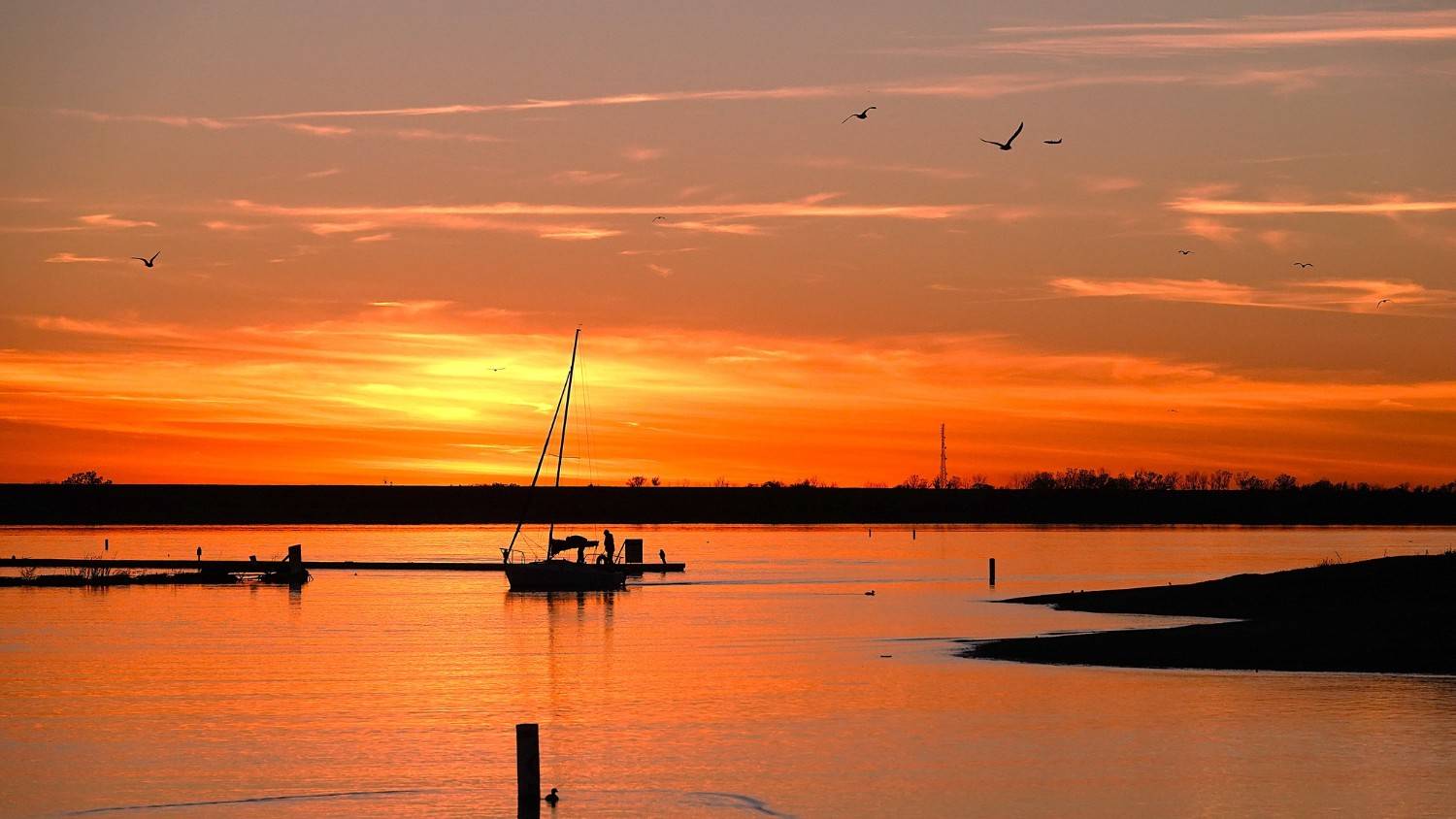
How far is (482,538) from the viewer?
189 meters

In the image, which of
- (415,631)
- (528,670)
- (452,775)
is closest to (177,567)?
(415,631)

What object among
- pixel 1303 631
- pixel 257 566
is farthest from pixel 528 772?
pixel 257 566

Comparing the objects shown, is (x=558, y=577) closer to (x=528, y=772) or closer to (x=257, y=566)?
(x=257, y=566)

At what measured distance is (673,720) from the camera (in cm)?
4109

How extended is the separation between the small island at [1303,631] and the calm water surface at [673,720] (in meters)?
2.11

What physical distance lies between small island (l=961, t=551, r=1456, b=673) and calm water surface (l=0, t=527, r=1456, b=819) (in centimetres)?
211

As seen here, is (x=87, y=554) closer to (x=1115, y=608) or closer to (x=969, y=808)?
(x=1115, y=608)

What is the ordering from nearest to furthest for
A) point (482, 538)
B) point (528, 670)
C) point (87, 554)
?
point (528, 670) < point (87, 554) < point (482, 538)

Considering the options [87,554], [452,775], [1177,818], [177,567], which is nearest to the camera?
[1177,818]

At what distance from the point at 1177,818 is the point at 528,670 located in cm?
2762

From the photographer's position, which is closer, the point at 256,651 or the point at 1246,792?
the point at 1246,792

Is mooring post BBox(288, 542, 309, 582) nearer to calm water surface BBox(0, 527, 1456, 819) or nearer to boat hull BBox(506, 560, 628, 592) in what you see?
boat hull BBox(506, 560, 628, 592)

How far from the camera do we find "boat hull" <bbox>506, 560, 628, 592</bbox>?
88625 millimetres

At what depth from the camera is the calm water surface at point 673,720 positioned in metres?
31.1
